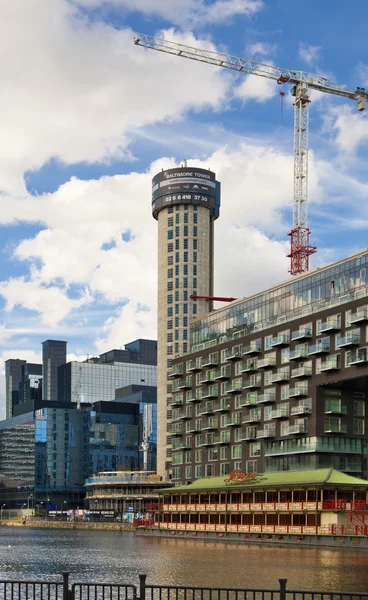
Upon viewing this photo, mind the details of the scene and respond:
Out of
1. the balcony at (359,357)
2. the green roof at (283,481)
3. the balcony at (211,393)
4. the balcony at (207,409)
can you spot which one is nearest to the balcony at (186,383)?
the balcony at (207,409)

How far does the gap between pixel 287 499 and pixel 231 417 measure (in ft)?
137

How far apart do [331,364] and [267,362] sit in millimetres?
20271

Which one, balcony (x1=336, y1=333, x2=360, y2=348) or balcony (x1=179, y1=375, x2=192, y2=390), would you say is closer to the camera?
balcony (x1=336, y1=333, x2=360, y2=348)

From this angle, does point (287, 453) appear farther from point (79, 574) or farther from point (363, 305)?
point (79, 574)

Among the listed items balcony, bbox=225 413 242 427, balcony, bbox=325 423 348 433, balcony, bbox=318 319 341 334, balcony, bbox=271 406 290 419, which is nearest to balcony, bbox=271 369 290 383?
balcony, bbox=271 406 290 419

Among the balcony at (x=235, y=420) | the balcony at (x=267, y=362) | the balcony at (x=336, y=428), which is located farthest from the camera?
the balcony at (x=235, y=420)

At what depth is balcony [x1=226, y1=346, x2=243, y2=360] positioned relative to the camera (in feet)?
577

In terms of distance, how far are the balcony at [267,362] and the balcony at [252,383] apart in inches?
136

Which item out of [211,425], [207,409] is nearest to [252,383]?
[211,425]

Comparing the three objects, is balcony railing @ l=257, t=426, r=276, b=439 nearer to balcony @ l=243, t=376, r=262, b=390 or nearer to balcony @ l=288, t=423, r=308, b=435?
balcony @ l=243, t=376, r=262, b=390

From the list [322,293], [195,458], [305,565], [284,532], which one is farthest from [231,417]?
[305,565]

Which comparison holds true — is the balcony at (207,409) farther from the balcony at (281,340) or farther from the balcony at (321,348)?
the balcony at (321,348)

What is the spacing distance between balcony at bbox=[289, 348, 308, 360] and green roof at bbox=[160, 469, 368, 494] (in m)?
19.1

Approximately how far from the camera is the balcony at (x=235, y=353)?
577 feet
